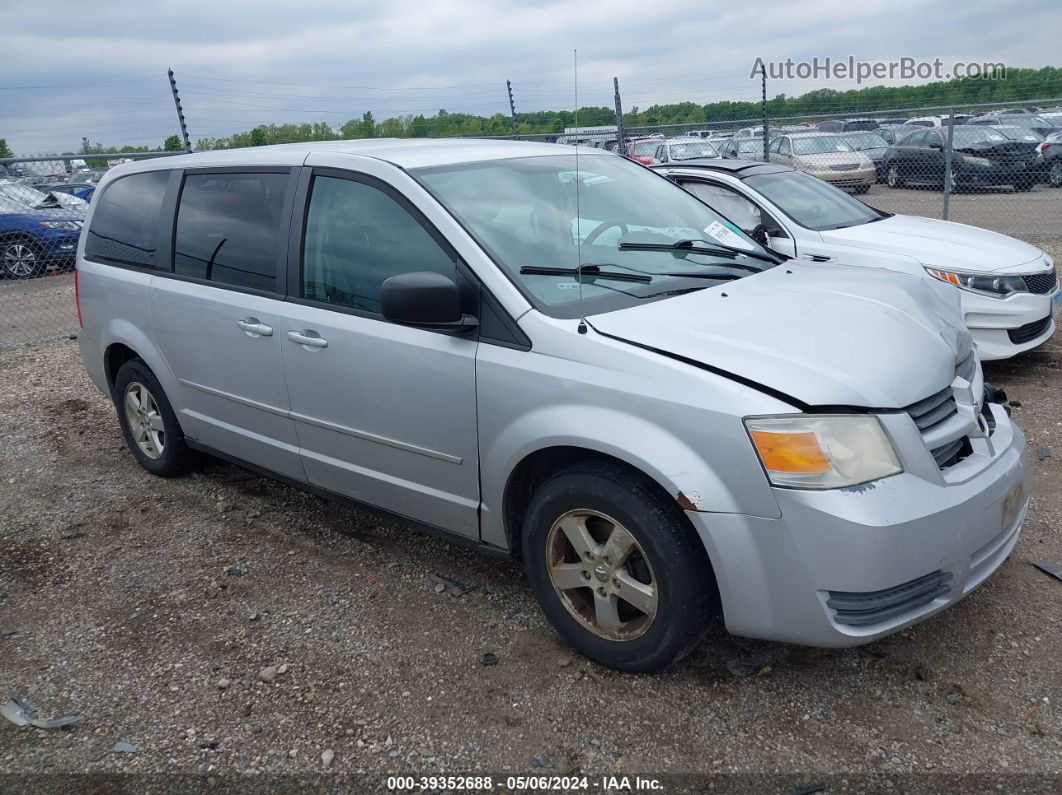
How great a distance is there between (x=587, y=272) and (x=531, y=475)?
786 mm

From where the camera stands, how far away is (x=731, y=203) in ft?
22.9

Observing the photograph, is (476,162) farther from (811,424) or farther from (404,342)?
(811,424)

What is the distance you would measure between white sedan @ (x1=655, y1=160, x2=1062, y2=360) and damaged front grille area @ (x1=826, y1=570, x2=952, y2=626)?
3121 mm

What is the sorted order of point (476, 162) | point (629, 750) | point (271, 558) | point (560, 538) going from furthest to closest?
point (271, 558) < point (476, 162) < point (560, 538) < point (629, 750)

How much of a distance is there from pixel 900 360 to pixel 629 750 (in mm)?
1502

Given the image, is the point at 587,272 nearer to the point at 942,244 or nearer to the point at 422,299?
the point at 422,299

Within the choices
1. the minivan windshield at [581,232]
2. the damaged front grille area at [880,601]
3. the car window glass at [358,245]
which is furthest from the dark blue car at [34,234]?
the damaged front grille area at [880,601]

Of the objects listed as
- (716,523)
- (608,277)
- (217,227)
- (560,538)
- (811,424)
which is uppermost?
(217,227)

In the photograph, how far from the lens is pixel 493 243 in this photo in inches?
126

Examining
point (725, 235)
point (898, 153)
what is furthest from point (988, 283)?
point (898, 153)

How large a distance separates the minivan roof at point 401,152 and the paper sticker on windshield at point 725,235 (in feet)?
2.24

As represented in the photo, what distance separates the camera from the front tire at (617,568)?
2703 millimetres

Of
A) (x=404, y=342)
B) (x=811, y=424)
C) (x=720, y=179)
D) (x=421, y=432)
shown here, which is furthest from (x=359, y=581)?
(x=720, y=179)

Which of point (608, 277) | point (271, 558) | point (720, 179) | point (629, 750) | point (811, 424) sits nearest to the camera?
point (811, 424)
